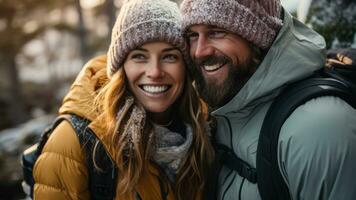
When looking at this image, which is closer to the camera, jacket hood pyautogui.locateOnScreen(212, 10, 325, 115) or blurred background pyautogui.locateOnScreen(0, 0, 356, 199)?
jacket hood pyautogui.locateOnScreen(212, 10, 325, 115)

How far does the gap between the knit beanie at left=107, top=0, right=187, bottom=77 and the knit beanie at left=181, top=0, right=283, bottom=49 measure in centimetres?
33

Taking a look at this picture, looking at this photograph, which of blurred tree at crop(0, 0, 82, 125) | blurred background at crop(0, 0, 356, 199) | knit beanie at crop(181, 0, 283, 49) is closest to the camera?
knit beanie at crop(181, 0, 283, 49)

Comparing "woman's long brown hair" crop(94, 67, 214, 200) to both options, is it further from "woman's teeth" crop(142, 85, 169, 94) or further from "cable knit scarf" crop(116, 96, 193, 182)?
"woman's teeth" crop(142, 85, 169, 94)

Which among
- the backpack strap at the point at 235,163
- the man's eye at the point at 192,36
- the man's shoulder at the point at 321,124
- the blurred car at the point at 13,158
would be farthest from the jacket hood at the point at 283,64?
the blurred car at the point at 13,158

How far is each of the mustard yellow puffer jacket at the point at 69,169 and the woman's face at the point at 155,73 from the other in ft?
1.28

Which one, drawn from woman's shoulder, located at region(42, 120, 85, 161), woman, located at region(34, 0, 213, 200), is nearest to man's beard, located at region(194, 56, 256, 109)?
woman, located at region(34, 0, 213, 200)

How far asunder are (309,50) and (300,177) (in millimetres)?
754

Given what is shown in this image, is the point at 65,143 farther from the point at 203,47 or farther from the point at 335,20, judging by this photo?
the point at 335,20

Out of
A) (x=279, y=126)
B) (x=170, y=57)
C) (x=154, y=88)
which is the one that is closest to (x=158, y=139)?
(x=154, y=88)

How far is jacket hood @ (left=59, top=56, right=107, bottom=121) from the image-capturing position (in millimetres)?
2721

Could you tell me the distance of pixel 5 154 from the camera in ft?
38.8

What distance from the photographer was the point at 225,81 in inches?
102

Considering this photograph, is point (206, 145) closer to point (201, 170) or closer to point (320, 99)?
point (201, 170)

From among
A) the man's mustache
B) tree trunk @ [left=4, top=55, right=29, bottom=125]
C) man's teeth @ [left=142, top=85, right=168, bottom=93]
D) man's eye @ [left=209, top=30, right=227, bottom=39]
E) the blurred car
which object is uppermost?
man's eye @ [left=209, top=30, right=227, bottom=39]
